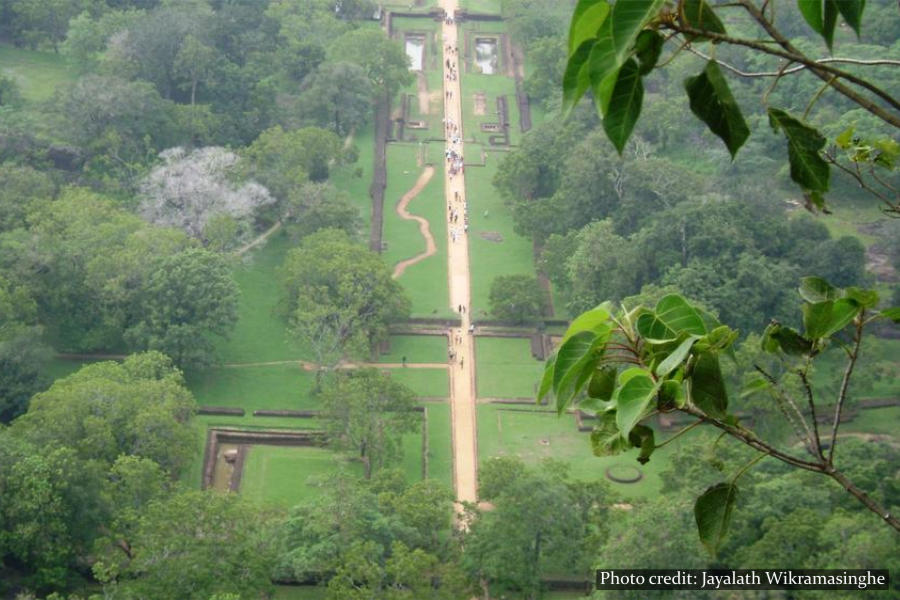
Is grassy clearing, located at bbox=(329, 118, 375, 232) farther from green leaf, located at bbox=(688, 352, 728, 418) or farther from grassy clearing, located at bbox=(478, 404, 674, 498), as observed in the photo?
green leaf, located at bbox=(688, 352, 728, 418)

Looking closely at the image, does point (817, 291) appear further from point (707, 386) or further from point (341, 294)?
point (341, 294)

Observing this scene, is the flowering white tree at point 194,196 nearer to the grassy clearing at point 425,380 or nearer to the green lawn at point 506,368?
the grassy clearing at point 425,380

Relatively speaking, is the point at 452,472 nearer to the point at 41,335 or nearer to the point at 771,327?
the point at 41,335

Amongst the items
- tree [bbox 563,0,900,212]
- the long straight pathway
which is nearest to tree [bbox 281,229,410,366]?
the long straight pathway

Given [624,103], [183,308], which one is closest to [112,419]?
[183,308]

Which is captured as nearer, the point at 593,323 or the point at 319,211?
the point at 593,323

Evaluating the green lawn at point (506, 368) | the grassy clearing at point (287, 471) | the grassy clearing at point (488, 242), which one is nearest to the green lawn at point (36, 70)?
the grassy clearing at point (488, 242)

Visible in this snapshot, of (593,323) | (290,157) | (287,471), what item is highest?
(290,157)
